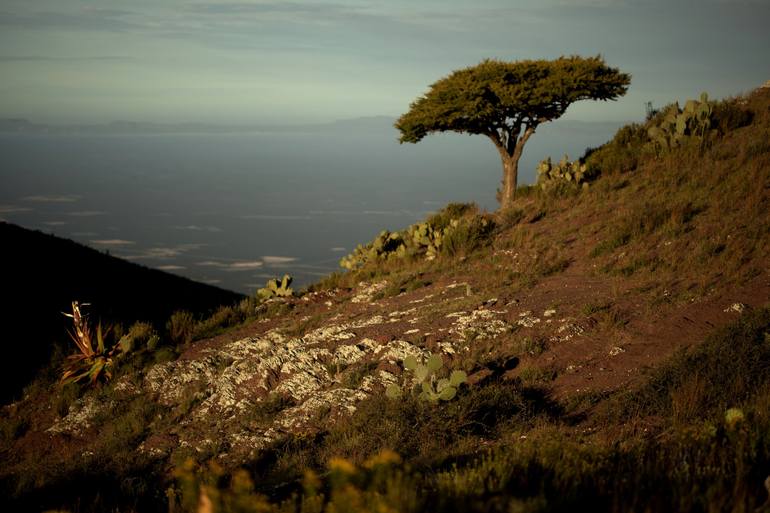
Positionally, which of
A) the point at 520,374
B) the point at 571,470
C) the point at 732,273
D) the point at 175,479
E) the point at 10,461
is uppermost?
the point at 732,273

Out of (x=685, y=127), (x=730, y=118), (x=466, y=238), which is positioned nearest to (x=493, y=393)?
(x=466, y=238)

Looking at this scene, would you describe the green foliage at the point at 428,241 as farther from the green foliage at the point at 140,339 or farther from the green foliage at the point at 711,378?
the green foliage at the point at 711,378

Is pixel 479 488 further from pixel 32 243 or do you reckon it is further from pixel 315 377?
pixel 32 243

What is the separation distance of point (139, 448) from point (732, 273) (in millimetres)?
9637

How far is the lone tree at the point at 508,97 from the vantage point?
21.8 m

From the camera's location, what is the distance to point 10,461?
29.2 ft

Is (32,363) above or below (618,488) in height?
below

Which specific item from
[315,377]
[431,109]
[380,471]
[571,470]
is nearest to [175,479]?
[315,377]

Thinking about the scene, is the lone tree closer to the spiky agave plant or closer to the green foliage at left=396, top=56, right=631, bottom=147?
the green foliage at left=396, top=56, right=631, bottom=147

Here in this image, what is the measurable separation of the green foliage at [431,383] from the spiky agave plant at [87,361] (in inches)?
241

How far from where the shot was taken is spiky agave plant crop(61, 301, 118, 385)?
11.3 m

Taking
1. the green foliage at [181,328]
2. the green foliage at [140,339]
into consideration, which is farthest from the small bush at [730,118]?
the green foliage at [140,339]

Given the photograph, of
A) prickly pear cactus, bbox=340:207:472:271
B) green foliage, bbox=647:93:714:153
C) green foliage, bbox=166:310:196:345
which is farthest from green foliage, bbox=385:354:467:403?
green foliage, bbox=647:93:714:153

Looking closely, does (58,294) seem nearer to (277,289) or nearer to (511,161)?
(277,289)
